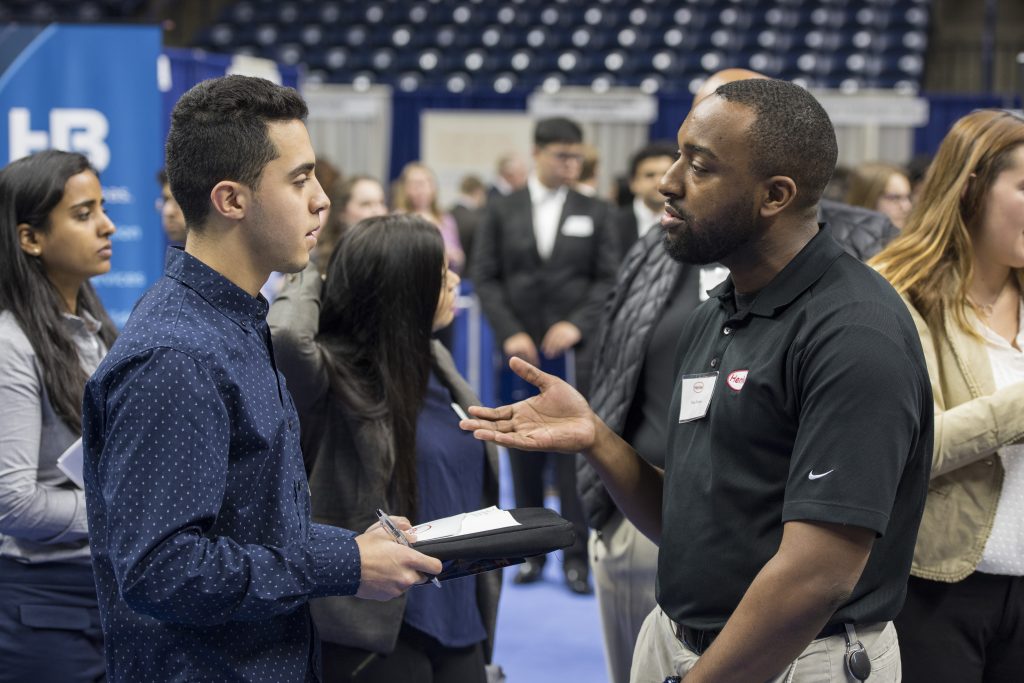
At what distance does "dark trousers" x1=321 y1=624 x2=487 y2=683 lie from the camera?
86.9 inches

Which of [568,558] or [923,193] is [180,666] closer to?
[923,193]

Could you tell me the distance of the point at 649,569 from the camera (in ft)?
8.50

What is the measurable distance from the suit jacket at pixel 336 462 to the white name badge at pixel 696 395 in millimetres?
737

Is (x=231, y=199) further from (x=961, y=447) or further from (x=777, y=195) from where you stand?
(x=961, y=447)

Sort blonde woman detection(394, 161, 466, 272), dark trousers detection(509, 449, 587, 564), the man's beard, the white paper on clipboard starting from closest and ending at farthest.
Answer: the man's beard
the white paper on clipboard
dark trousers detection(509, 449, 587, 564)
blonde woman detection(394, 161, 466, 272)

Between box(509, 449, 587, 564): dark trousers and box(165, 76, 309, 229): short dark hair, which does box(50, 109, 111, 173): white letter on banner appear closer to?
box(509, 449, 587, 564): dark trousers

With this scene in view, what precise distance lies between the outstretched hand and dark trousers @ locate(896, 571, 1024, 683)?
71 centimetres

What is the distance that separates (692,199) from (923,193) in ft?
2.55

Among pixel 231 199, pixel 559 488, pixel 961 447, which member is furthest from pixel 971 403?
pixel 559 488

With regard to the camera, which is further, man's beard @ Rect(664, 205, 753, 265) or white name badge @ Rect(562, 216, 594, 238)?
white name badge @ Rect(562, 216, 594, 238)

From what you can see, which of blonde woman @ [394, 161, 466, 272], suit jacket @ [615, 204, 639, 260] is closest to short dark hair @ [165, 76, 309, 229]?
suit jacket @ [615, 204, 639, 260]

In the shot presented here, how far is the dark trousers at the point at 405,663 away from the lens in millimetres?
2207

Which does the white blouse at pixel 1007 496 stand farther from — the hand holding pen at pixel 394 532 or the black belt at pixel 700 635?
the hand holding pen at pixel 394 532

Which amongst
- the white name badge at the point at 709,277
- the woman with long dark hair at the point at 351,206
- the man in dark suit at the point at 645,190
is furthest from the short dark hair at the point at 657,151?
the white name badge at the point at 709,277
